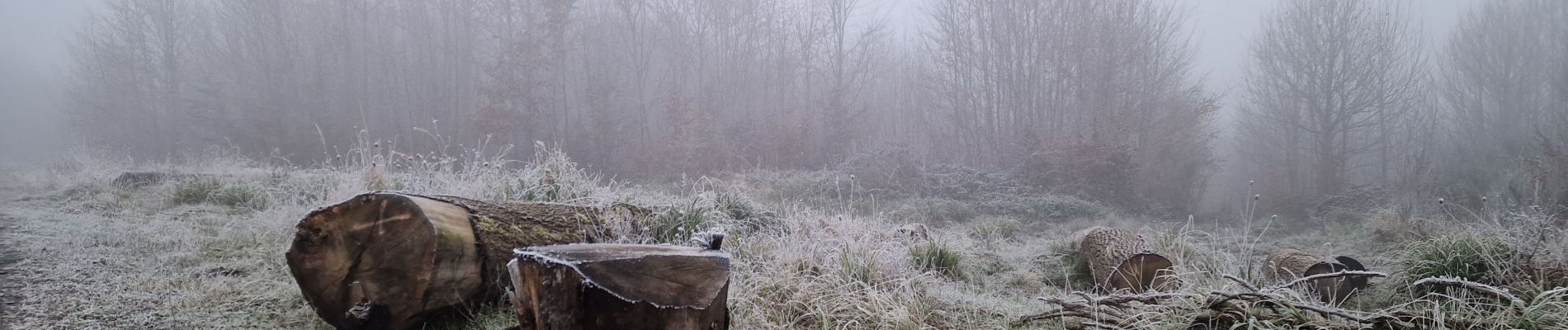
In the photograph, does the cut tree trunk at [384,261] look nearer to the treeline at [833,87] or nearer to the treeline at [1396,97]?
the treeline at [833,87]

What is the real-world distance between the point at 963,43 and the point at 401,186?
12.4 metres

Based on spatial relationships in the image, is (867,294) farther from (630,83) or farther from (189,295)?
(630,83)

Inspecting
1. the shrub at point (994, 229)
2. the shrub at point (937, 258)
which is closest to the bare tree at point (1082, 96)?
the shrub at point (994, 229)

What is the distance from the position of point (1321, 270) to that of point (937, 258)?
225 cm

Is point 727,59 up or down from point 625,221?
up

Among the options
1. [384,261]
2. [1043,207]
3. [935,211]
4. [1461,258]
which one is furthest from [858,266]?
[1043,207]

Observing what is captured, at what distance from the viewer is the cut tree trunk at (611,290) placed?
141cm

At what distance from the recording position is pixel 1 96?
868cm

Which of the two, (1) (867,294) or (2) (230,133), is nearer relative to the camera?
(1) (867,294)

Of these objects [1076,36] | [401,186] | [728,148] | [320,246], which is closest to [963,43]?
[1076,36]

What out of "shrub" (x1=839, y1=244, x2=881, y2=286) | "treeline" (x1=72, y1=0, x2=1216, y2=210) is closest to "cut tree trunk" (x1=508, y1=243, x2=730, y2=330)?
"shrub" (x1=839, y1=244, x2=881, y2=286)

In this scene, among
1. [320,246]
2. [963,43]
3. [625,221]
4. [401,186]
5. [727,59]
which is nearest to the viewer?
[320,246]

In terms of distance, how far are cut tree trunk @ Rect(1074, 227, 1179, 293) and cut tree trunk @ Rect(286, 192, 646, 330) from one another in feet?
10.5

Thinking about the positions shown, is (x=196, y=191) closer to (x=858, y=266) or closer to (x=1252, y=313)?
(x=858, y=266)
